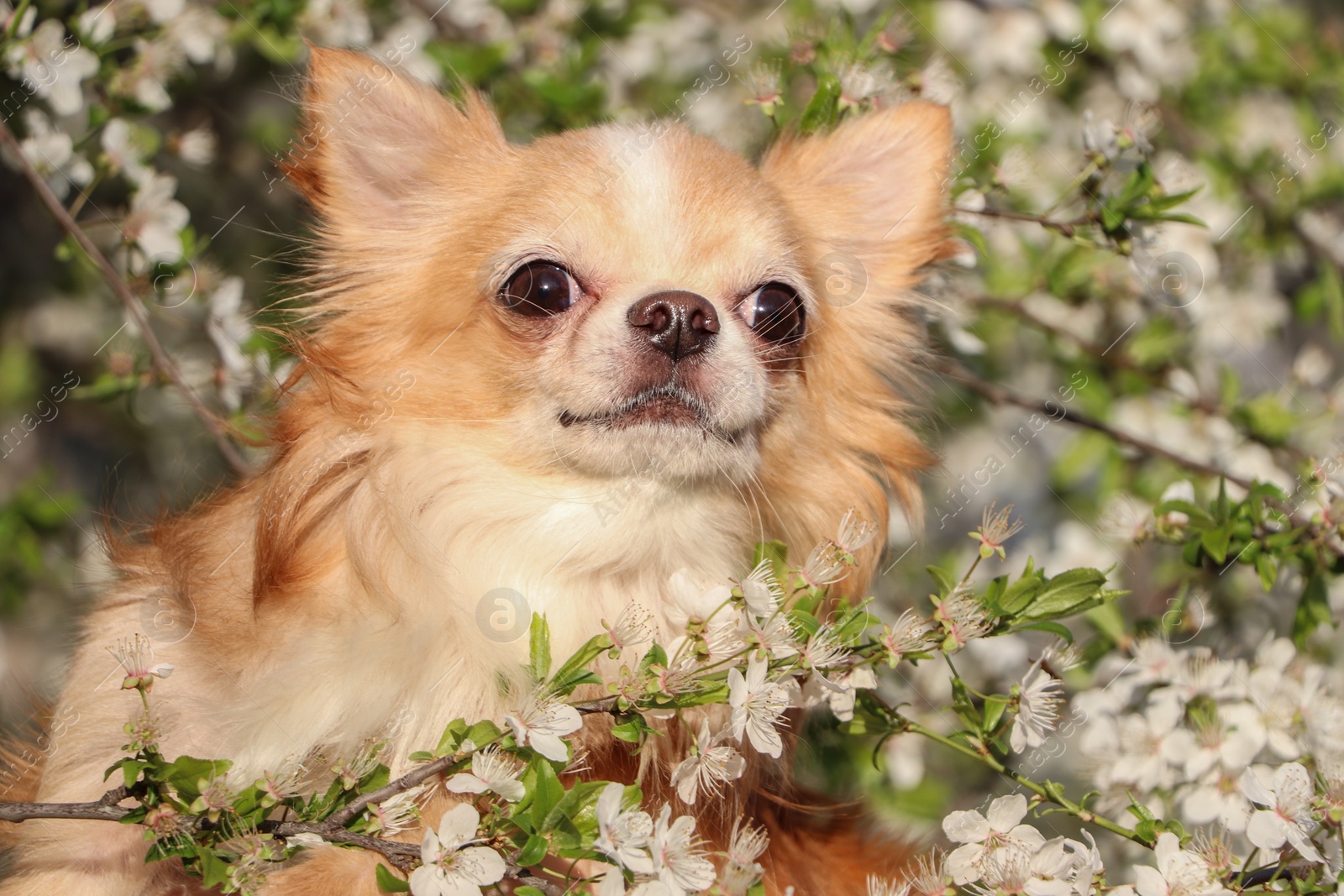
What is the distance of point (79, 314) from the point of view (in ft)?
15.3

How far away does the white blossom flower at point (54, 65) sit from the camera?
2.79m

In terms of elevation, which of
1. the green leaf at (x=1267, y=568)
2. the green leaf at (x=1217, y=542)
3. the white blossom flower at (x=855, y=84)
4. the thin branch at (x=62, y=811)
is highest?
the white blossom flower at (x=855, y=84)

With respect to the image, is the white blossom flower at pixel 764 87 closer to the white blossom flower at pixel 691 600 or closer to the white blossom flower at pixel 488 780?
the white blossom flower at pixel 691 600

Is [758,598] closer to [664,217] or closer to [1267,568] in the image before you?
[664,217]

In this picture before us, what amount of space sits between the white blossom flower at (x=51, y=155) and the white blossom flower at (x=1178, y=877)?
117 inches

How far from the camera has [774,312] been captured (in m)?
2.69

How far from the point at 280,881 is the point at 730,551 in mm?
1152

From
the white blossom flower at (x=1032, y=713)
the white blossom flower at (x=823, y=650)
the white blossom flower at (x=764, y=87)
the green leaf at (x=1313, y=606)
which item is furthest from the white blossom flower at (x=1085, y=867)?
the white blossom flower at (x=764, y=87)

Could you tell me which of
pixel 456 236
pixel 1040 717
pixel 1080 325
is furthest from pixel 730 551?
pixel 1080 325

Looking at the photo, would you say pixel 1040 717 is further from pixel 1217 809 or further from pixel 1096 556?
pixel 1096 556

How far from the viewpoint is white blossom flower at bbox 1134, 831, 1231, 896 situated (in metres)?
1.86

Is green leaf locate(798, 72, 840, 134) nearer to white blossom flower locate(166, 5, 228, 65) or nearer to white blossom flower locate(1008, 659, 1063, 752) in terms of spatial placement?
white blossom flower locate(1008, 659, 1063, 752)

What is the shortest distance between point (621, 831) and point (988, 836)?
0.68 meters

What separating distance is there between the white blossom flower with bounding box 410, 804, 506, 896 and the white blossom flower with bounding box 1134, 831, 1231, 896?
41.4 inches
